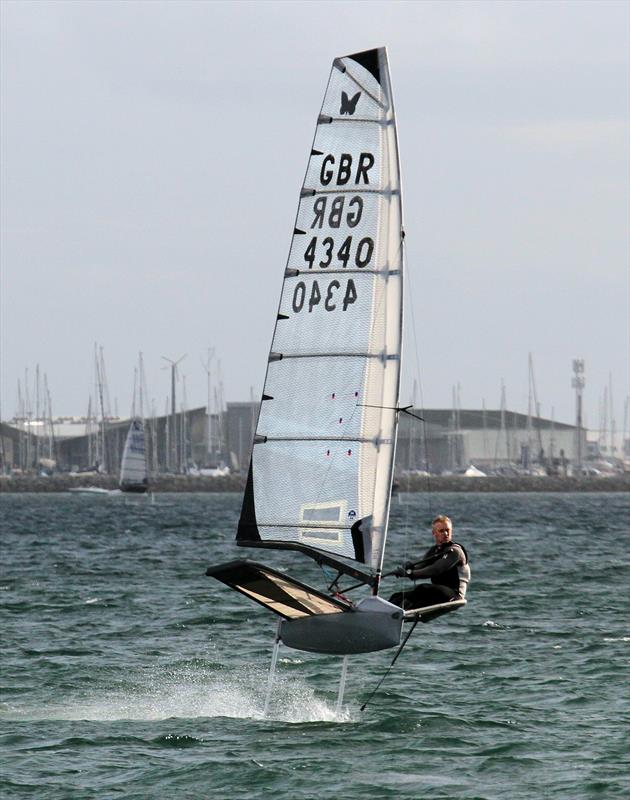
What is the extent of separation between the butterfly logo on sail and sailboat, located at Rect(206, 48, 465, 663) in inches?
0.4

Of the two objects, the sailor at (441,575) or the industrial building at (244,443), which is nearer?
the sailor at (441,575)

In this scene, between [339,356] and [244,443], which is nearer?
[339,356]

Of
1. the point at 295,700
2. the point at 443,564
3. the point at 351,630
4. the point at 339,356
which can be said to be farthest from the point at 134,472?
the point at 351,630

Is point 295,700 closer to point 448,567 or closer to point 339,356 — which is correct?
point 448,567

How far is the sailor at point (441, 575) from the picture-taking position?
16.1m

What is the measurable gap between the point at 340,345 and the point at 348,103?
8.38ft

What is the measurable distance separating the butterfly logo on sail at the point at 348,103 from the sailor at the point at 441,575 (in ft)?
14.4

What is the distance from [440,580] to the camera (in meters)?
16.3

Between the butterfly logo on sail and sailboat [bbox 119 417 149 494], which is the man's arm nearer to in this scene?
the butterfly logo on sail

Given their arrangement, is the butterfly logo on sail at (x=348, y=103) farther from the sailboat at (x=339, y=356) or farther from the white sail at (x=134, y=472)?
the white sail at (x=134, y=472)

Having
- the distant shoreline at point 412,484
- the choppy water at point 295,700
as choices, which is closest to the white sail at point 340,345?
the choppy water at point 295,700

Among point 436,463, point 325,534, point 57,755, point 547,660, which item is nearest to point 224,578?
point 325,534

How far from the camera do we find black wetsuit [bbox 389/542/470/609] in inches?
633

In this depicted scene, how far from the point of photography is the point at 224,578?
1579cm
